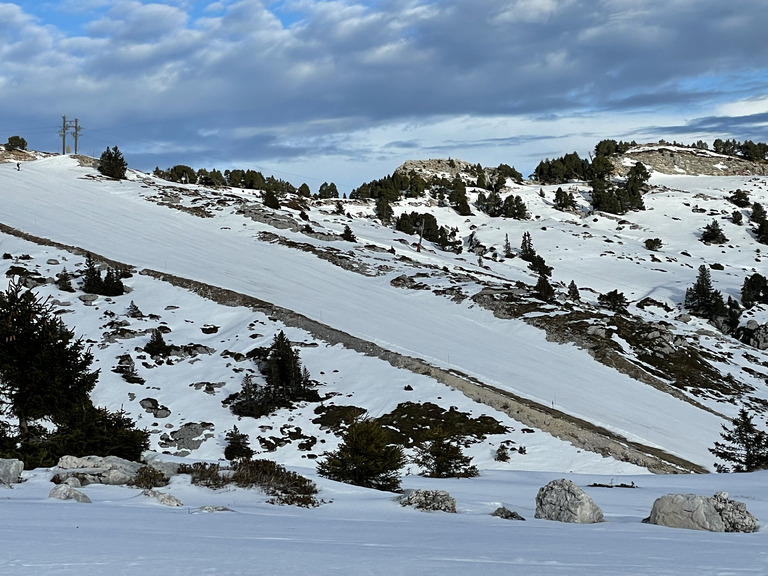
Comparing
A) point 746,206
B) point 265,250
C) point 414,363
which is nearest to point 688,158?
point 746,206

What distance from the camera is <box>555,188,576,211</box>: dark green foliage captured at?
105750 mm

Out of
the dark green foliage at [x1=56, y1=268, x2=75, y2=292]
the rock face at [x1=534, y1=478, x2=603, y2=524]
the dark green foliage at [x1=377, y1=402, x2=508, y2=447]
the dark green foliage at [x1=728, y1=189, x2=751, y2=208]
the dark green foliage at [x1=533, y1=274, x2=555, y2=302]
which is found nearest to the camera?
the rock face at [x1=534, y1=478, x2=603, y2=524]

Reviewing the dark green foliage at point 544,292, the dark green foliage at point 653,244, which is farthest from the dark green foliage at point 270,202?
the dark green foliage at point 653,244

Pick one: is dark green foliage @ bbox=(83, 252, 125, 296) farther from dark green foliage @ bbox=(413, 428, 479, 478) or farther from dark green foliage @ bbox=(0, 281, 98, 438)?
dark green foliage @ bbox=(413, 428, 479, 478)

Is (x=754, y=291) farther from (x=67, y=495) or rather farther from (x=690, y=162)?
(x=690, y=162)

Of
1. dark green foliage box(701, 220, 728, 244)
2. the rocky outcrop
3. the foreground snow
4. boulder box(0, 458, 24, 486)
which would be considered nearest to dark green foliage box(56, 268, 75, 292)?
the foreground snow

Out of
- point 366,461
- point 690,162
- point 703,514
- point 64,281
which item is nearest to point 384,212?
point 64,281

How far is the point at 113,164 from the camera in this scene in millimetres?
80375

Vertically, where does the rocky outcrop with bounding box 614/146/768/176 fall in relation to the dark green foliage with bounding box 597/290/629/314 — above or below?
above

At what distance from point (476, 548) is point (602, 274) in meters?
74.1

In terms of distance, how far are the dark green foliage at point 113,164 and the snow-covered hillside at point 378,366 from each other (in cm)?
214

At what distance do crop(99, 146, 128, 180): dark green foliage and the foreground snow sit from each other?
255 ft

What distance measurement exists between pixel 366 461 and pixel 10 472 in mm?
7321

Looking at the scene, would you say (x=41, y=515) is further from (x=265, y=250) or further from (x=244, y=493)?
(x=265, y=250)
